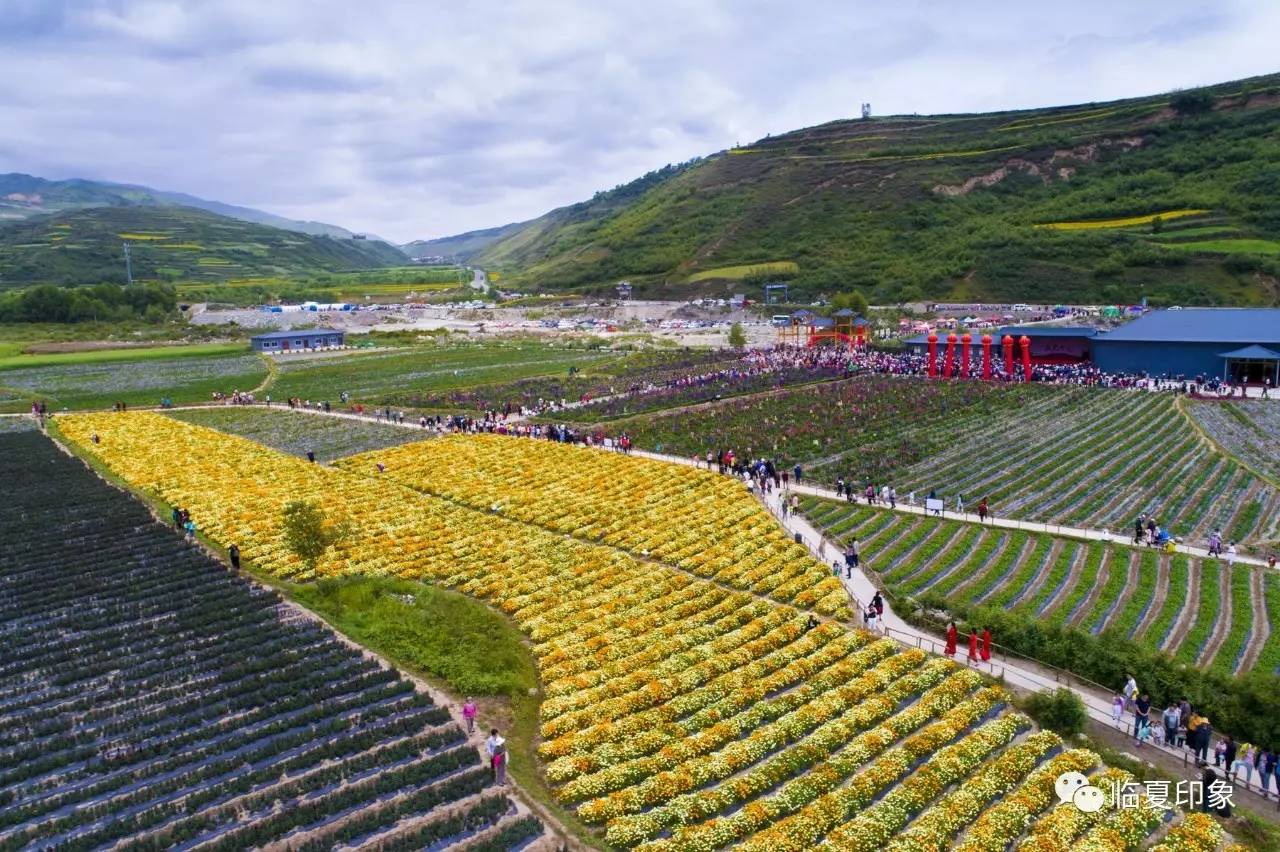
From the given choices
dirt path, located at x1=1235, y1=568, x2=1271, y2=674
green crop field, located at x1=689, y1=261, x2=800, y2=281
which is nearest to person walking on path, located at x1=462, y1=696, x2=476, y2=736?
dirt path, located at x1=1235, y1=568, x2=1271, y2=674

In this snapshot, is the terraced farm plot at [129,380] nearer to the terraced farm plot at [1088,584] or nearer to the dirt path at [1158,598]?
the terraced farm plot at [1088,584]

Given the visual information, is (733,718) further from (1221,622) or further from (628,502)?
(628,502)

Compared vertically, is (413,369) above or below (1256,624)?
above

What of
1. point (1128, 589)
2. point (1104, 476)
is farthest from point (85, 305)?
point (1128, 589)

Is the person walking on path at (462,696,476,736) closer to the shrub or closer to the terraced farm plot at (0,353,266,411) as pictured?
the shrub

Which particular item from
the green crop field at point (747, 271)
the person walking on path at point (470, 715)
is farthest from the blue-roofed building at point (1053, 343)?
the green crop field at point (747, 271)
